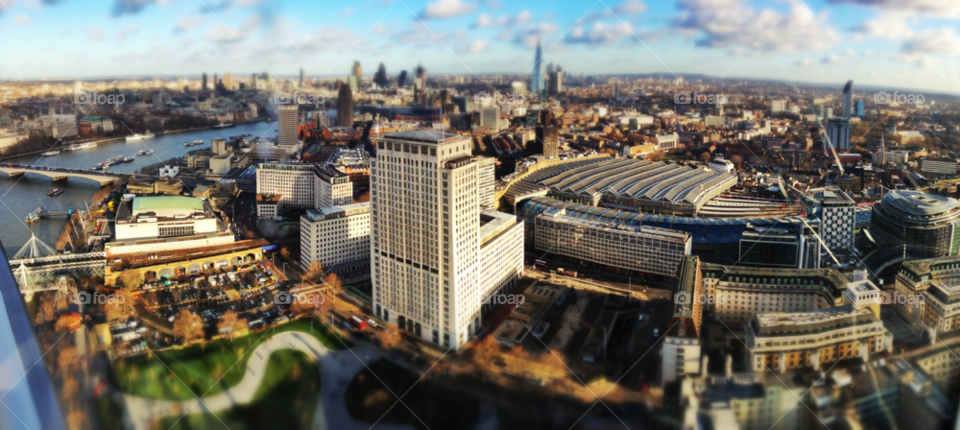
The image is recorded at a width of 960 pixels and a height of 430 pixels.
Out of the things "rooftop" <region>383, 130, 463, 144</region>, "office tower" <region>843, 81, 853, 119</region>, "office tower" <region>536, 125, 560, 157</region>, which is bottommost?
"office tower" <region>536, 125, 560, 157</region>

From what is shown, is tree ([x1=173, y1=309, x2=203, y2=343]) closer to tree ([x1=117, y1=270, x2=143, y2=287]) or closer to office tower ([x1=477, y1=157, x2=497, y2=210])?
→ tree ([x1=117, y1=270, x2=143, y2=287])

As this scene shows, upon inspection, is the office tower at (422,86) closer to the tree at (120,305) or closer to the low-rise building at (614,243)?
the low-rise building at (614,243)

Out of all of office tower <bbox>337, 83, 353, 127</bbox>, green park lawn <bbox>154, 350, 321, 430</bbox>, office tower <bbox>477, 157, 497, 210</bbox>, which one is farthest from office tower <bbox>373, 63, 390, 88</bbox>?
green park lawn <bbox>154, 350, 321, 430</bbox>

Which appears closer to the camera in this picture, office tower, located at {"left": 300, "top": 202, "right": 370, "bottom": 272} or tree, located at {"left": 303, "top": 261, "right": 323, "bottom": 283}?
tree, located at {"left": 303, "top": 261, "right": 323, "bottom": 283}

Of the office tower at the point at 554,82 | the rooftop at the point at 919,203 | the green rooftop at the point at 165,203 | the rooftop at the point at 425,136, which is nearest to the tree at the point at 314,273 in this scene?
the rooftop at the point at 425,136

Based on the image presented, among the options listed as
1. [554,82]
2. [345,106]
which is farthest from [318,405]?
[554,82]

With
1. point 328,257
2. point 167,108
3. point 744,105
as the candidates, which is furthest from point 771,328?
point 167,108
